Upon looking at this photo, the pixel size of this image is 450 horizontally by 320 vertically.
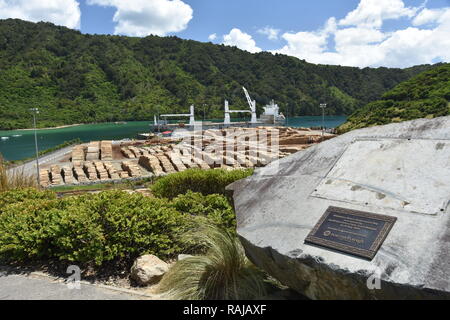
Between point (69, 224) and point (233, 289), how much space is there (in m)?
2.82

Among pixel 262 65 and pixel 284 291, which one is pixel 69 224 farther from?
pixel 262 65

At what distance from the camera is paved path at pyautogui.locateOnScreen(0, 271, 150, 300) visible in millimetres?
4277

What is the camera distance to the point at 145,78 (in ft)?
438

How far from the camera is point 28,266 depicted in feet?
17.6

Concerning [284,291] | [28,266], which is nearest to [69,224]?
[28,266]

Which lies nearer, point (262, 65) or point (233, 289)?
point (233, 289)

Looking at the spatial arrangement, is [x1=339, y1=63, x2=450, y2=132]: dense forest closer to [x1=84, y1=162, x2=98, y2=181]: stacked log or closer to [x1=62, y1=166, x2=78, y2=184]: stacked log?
[x1=84, y1=162, x2=98, y2=181]: stacked log

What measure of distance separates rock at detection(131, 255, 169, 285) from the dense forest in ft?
150

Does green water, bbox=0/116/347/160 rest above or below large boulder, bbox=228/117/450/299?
below

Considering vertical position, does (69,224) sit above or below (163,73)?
below

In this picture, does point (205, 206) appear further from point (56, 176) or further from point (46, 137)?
point (46, 137)

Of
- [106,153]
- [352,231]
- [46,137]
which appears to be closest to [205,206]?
[352,231]

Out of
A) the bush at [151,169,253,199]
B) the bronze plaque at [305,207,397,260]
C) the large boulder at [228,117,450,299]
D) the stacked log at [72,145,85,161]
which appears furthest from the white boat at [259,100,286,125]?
the bronze plaque at [305,207,397,260]

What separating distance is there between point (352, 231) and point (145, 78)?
454 feet
